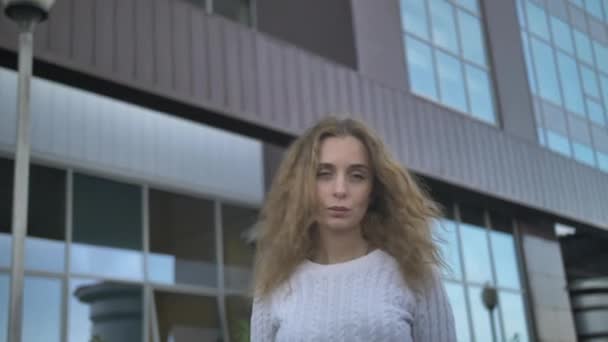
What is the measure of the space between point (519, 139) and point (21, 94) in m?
11.6

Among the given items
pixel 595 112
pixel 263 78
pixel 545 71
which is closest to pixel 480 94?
pixel 545 71

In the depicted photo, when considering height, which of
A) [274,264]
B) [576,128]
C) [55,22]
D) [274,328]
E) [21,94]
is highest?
[576,128]

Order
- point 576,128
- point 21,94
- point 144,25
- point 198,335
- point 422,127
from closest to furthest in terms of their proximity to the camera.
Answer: point 21,94 < point 144,25 < point 198,335 < point 422,127 < point 576,128

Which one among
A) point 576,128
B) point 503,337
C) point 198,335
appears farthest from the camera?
point 576,128

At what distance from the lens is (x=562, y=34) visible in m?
20.7

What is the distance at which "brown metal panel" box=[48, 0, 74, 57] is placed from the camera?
30.7 feet

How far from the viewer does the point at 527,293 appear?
663 inches

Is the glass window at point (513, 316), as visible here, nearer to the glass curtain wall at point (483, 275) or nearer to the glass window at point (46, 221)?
the glass curtain wall at point (483, 275)

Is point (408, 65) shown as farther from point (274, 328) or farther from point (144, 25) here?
point (274, 328)

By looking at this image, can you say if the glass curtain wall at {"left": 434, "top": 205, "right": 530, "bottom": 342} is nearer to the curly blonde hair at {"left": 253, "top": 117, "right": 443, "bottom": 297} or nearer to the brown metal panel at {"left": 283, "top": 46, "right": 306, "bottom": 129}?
the brown metal panel at {"left": 283, "top": 46, "right": 306, "bottom": 129}

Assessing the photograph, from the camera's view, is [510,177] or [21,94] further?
[510,177]

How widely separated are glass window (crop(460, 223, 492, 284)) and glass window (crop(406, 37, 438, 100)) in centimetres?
270

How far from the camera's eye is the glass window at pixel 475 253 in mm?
15859

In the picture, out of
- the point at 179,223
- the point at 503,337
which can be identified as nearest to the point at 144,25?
the point at 179,223
